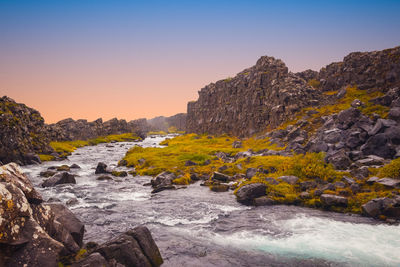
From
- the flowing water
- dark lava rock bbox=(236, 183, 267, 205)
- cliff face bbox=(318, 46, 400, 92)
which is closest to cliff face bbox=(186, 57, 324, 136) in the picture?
cliff face bbox=(318, 46, 400, 92)

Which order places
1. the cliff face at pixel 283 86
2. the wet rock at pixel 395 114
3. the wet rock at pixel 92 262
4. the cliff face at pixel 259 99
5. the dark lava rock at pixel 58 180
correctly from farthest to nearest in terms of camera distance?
the cliff face at pixel 259 99 → the cliff face at pixel 283 86 → the wet rock at pixel 395 114 → the dark lava rock at pixel 58 180 → the wet rock at pixel 92 262

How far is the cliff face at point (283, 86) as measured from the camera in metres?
73.0

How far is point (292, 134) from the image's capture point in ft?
198

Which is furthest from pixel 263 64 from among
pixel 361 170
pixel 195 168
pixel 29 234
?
pixel 29 234

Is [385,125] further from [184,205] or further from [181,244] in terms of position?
[181,244]

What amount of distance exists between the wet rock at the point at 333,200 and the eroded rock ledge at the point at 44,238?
17.4 meters

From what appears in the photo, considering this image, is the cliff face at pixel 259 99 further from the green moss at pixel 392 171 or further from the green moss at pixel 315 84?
the green moss at pixel 392 171

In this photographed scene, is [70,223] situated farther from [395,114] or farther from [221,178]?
[395,114]

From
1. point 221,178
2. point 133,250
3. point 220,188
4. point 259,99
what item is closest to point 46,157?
point 221,178

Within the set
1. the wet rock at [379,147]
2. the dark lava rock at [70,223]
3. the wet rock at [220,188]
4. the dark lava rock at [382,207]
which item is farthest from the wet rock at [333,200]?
the dark lava rock at [70,223]

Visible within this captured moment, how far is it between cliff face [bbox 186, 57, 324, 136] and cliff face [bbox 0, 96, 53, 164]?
70863mm

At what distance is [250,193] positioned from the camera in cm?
Result: 2783

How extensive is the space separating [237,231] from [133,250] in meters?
9.65

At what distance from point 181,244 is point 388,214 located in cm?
1749
